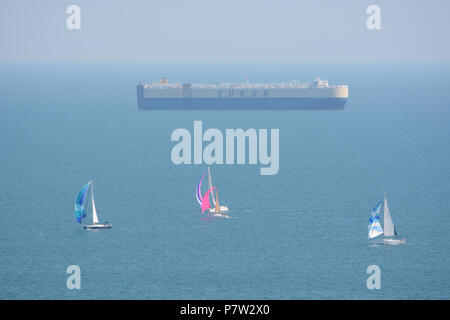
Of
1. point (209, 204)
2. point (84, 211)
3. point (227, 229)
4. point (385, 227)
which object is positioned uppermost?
point (209, 204)

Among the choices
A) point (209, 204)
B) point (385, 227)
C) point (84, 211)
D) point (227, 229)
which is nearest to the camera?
point (385, 227)

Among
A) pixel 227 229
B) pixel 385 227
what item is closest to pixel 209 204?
pixel 227 229

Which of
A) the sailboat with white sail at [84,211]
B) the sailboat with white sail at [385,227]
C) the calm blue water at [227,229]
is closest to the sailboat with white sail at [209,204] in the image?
the calm blue water at [227,229]

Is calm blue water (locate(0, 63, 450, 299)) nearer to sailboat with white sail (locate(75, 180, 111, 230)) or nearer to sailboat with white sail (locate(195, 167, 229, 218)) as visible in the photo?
sailboat with white sail (locate(75, 180, 111, 230))

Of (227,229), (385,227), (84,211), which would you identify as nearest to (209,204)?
(227,229)

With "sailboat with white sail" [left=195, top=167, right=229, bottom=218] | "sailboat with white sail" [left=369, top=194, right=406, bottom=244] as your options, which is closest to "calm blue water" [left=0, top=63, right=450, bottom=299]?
"sailboat with white sail" [left=369, top=194, right=406, bottom=244]

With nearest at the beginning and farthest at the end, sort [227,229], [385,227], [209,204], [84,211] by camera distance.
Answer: [385,227] → [84,211] → [227,229] → [209,204]

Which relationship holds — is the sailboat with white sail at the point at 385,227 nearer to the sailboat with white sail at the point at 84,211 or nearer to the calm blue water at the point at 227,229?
the calm blue water at the point at 227,229

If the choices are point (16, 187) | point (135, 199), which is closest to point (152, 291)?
point (135, 199)

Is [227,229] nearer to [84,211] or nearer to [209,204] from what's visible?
[209,204]

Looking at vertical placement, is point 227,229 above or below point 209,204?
below

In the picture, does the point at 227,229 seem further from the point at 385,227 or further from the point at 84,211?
the point at 385,227

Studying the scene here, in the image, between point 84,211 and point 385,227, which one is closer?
point 385,227
